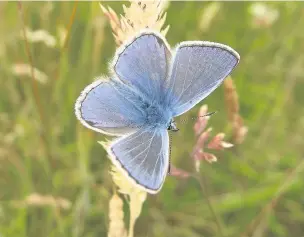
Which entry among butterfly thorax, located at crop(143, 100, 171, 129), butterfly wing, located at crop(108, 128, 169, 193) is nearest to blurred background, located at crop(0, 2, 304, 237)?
butterfly thorax, located at crop(143, 100, 171, 129)

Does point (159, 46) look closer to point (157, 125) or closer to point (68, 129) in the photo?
point (157, 125)

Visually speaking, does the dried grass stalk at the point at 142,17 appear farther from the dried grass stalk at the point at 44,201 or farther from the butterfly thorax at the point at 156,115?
the dried grass stalk at the point at 44,201

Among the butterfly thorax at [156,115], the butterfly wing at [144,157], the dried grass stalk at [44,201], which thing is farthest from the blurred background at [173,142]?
the butterfly wing at [144,157]

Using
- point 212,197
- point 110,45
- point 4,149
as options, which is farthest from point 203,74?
point 110,45

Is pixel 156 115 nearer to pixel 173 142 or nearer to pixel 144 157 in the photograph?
pixel 144 157

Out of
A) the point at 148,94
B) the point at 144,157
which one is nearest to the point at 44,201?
the point at 148,94

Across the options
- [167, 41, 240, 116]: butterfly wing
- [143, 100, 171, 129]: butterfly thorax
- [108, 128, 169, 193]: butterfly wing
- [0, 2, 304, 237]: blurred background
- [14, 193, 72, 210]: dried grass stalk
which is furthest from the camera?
[0, 2, 304, 237]: blurred background

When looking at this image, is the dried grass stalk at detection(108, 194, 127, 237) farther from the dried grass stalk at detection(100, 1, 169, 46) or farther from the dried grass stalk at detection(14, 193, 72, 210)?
the dried grass stalk at detection(14, 193, 72, 210)
